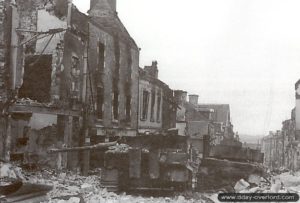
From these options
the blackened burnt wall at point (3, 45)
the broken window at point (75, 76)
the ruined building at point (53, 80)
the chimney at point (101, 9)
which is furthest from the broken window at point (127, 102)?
the blackened burnt wall at point (3, 45)

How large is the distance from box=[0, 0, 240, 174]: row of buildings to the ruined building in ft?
0.11

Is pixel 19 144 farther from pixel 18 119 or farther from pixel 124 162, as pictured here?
pixel 124 162

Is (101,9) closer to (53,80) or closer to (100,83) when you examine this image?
(100,83)

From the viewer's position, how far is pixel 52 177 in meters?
13.9

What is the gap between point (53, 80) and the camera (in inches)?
665

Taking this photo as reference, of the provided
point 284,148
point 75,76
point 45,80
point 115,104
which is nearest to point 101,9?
point 115,104

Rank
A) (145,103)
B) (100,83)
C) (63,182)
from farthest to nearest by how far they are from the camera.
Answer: (145,103) < (100,83) < (63,182)

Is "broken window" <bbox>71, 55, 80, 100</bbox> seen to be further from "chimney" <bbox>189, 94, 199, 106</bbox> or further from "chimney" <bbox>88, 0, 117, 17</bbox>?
"chimney" <bbox>189, 94, 199, 106</bbox>

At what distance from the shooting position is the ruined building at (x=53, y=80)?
50.5 feet

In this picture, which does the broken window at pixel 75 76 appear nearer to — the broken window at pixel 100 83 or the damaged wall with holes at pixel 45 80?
the damaged wall with holes at pixel 45 80

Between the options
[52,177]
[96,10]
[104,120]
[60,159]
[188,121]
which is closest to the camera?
[52,177]

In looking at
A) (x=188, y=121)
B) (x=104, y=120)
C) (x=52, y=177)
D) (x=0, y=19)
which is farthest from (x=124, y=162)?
(x=188, y=121)

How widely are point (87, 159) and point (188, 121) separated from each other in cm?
2291

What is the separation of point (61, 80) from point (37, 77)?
1.17 metres
